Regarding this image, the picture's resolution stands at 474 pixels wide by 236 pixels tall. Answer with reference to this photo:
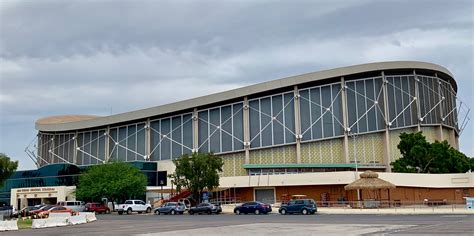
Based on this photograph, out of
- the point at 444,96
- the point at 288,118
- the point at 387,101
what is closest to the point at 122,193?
the point at 288,118

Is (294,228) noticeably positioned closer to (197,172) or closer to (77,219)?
(77,219)

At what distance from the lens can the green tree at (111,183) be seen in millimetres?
75062

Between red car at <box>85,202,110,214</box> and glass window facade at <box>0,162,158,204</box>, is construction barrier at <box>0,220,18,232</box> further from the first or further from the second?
glass window facade at <box>0,162,158,204</box>

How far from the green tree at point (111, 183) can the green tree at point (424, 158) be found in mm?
36819

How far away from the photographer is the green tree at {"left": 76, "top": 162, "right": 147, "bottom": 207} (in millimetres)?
75062

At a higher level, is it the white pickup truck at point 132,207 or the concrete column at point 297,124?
the concrete column at point 297,124

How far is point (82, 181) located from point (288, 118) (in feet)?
107

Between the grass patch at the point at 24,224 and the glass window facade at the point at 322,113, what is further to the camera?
the glass window facade at the point at 322,113

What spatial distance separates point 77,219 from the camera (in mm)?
41750

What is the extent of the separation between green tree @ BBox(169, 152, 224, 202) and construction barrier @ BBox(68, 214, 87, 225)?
23.5 metres

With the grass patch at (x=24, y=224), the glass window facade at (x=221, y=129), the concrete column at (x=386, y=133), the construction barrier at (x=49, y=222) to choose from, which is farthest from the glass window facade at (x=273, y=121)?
the construction barrier at (x=49, y=222)

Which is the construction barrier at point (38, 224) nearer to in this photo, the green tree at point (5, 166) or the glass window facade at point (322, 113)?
the green tree at point (5, 166)

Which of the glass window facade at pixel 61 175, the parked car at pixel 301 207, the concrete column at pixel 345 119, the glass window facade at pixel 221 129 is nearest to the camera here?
the parked car at pixel 301 207

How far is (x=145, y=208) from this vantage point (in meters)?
65.8
